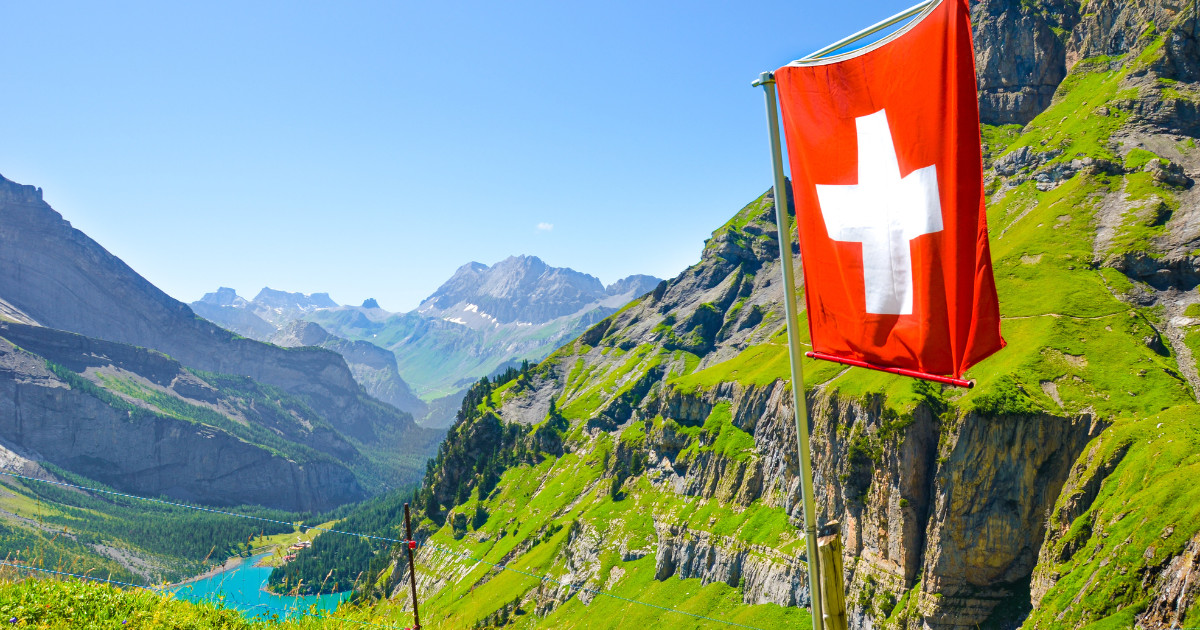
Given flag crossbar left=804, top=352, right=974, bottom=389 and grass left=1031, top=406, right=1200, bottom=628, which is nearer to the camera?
flag crossbar left=804, top=352, right=974, bottom=389

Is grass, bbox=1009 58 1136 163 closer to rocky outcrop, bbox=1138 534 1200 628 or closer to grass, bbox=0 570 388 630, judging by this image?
rocky outcrop, bbox=1138 534 1200 628

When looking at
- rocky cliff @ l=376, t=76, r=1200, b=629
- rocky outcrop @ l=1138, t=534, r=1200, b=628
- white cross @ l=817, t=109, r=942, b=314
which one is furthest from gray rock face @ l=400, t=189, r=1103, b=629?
white cross @ l=817, t=109, r=942, b=314

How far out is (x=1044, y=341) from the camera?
70188mm

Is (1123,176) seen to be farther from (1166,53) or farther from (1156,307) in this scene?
(1166,53)

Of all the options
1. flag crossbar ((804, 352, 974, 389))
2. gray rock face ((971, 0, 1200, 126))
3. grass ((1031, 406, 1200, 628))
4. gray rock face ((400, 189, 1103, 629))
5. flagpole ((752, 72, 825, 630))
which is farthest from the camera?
gray rock face ((971, 0, 1200, 126))

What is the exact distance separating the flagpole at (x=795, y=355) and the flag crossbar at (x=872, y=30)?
2.55 ft

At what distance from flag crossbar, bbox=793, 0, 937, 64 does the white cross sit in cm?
121

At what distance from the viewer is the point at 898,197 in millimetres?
9195

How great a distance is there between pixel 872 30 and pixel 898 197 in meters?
2.50

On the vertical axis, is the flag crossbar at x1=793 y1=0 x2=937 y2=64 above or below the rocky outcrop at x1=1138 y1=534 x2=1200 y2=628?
above

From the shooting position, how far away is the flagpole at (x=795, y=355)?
29.0 feet

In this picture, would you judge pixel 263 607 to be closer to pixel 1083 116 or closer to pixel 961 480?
pixel 961 480

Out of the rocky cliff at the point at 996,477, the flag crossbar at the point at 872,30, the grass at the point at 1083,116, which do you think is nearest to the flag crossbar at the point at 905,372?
the flag crossbar at the point at 872,30

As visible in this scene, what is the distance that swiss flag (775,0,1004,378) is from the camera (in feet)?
28.5
